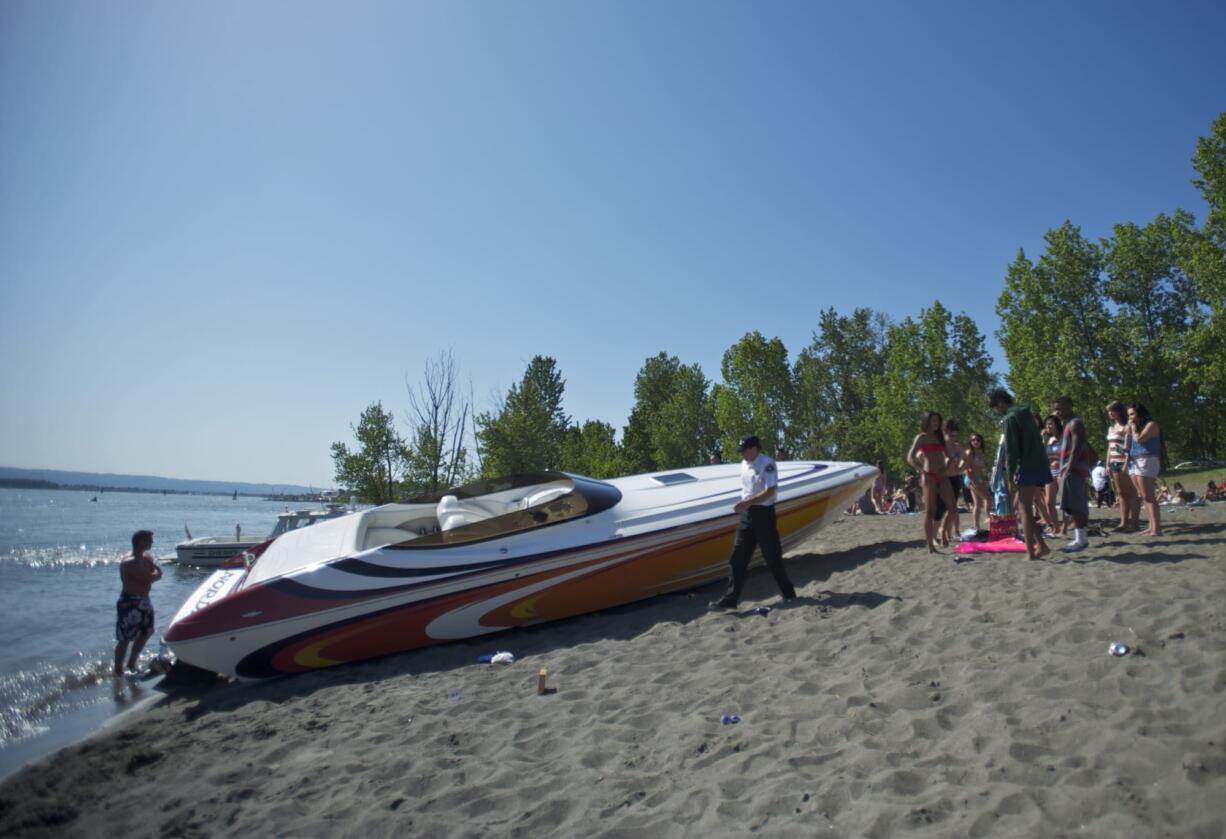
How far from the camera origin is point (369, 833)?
3.06 m

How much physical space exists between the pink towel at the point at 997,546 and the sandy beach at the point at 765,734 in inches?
40.2

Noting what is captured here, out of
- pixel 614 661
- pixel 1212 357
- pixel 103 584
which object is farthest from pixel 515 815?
pixel 1212 357

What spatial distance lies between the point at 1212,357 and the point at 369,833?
32.6 metres

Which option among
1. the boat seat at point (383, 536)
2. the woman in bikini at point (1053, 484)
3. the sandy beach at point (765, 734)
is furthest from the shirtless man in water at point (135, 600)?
the woman in bikini at point (1053, 484)

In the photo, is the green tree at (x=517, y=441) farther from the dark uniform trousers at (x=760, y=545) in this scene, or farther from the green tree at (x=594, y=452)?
the dark uniform trousers at (x=760, y=545)

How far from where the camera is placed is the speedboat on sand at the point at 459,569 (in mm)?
6020

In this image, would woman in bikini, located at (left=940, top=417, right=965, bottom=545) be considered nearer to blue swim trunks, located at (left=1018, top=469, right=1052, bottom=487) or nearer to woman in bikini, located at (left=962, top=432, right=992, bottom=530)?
woman in bikini, located at (left=962, top=432, right=992, bottom=530)

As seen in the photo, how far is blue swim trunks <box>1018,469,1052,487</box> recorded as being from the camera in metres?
6.56

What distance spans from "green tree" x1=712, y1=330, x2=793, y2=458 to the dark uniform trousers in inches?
1316

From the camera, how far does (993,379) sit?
35.1 meters

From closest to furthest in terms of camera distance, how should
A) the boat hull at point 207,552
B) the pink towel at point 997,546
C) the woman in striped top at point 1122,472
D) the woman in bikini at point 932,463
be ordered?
the pink towel at point 997,546, the woman in bikini at point 932,463, the woman in striped top at point 1122,472, the boat hull at point 207,552

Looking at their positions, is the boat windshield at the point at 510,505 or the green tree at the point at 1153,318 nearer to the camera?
the boat windshield at the point at 510,505

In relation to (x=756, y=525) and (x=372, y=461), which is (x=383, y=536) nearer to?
(x=756, y=525)

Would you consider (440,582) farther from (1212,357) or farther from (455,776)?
(1212,357)
